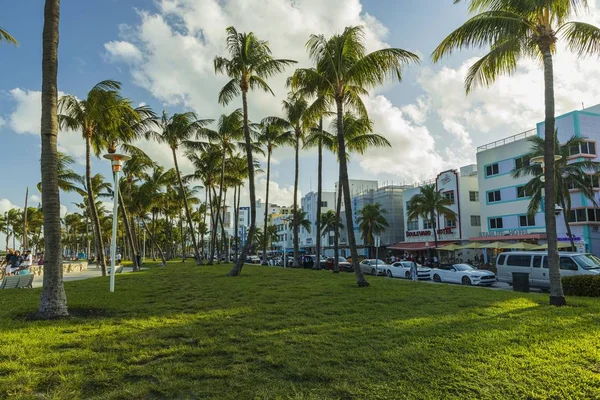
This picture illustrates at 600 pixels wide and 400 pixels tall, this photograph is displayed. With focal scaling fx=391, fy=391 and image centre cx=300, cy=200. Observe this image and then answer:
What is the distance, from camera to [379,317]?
8625mm

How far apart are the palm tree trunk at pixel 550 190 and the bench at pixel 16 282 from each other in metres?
18.6

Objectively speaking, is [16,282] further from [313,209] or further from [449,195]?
[313,209]

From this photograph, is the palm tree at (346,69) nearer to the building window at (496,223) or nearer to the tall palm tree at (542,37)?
the tall palm tree at (542,37)

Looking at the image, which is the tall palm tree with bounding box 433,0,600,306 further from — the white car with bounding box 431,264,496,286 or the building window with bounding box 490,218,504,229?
the building window with bounding box 490,218,504,229

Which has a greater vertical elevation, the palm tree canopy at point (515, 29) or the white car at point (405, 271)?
the palm tree canopy at point (515, 29)

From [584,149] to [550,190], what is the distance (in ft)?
86.9

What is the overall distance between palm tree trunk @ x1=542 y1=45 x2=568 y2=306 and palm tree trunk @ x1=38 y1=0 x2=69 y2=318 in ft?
41.3

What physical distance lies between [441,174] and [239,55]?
3349 centimetres

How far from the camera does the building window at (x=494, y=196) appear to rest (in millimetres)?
39344

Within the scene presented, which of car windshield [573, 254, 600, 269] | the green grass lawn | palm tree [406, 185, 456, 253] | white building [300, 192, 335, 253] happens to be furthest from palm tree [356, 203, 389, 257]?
the green grass lawn

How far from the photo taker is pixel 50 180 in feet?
28.1

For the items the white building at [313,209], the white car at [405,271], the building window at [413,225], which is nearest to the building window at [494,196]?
the building window at [413,225]

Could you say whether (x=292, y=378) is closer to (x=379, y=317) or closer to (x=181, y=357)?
(x=181, y=357)

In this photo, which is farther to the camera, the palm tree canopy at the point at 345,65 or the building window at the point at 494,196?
the building window at the point at 494,196
